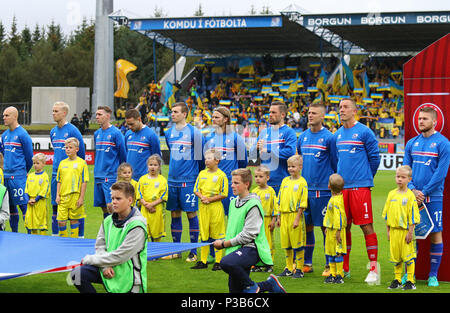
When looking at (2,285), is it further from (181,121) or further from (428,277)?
(428,277)

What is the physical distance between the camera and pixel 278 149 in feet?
27.4

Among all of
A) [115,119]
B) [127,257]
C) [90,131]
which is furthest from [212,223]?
[115,119]

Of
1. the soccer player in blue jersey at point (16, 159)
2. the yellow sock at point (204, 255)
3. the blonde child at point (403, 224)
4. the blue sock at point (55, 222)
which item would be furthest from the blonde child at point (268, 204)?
the soccer player in blue jersey at point (16, 159)

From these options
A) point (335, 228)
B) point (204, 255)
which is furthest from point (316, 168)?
point (204, 255)

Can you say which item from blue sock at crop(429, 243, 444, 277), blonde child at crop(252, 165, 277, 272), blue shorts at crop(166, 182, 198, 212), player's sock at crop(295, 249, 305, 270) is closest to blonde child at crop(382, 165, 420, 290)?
blue sock at crop(429, 243, 444, 277)

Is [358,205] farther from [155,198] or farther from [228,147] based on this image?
[155,198]

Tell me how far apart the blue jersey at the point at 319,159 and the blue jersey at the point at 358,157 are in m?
0.35

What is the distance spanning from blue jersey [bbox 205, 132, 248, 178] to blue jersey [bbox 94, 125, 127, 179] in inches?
55.8

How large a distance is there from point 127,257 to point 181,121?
3.97 metres

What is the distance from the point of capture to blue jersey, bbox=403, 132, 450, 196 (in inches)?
272

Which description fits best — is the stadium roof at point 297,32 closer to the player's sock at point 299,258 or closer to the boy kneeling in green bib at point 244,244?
the player's sock at point 299,258

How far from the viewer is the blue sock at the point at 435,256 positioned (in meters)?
7.10

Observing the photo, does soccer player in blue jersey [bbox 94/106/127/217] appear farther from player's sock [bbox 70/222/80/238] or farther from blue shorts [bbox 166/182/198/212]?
blue shorts [bbox 166/182/198/212]

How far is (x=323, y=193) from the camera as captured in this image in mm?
7832
